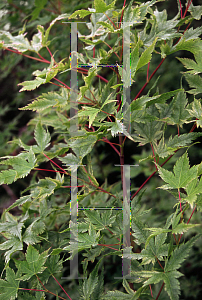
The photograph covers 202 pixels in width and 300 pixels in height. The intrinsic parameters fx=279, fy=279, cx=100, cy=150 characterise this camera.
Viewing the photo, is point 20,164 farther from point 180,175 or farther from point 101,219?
point 180,175

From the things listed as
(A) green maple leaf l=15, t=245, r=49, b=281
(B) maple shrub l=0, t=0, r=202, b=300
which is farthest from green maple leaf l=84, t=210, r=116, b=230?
(A) green maple leaf l=15, t=245, r=49, b=281

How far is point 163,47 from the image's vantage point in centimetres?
55

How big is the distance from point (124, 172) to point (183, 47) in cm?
28

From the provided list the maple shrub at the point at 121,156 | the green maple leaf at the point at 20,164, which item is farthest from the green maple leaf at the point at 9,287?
the green maple leaf at the point at 20,164

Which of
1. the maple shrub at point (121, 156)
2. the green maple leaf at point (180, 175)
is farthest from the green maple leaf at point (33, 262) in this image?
the green maple leaf at point (180, 175)

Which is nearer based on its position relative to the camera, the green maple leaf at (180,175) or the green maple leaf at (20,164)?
the green maple leaf at (180,175)

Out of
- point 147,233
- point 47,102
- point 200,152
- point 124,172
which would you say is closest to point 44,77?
point 47,102

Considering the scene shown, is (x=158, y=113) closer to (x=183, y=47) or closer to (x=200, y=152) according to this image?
(x=183, y=47)

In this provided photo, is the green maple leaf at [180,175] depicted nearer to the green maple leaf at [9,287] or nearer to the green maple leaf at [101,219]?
the green maple leaf at [101,219]

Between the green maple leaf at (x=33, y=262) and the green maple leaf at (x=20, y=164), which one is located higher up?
the green maple leaf at (x=20, y=164)

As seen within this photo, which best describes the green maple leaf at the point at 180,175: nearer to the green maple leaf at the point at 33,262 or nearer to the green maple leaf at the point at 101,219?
the green maple leaf at the point at 101,219

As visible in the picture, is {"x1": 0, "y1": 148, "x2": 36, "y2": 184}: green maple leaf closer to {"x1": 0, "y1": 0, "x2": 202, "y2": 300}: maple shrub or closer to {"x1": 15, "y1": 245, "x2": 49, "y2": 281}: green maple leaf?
{"x1": 0, "y1": 0, "x2": 202, "y2": 300}: maple shrub

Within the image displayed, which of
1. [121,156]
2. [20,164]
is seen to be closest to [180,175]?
[121,156]

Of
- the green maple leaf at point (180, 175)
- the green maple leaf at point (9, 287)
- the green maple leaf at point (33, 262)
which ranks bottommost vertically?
the green maple leaf at point (9, 287)
